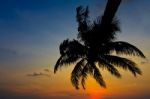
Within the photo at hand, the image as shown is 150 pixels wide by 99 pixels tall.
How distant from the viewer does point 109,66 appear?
25.5 meters

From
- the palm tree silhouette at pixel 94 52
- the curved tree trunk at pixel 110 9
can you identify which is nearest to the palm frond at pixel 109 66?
the palm tree silhouette at pixel 94 52

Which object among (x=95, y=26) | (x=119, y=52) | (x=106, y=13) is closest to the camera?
(x=106, y=13)

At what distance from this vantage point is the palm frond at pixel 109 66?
25141 millimetres

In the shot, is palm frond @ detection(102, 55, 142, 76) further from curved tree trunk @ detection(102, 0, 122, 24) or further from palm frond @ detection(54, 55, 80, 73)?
curved tree trunk @ detection(102, 0, 122, 24)

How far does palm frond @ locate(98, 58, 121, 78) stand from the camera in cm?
2514

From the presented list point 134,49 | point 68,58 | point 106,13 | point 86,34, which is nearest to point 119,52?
point 134,49

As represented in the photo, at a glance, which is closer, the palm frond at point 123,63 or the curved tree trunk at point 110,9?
the curved tree trunk at point 110,9

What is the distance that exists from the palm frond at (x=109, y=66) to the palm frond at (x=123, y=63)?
0.37 m

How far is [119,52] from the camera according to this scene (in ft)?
75.9

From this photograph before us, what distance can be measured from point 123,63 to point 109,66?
5.94 ft

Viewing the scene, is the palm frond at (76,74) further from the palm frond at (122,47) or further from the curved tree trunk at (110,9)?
the curved tree trunk at (110,9)

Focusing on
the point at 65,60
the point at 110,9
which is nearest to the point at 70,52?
the point at 65,60

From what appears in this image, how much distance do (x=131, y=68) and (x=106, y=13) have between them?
1046cm

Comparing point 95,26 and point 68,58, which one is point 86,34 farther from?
point 68,58
